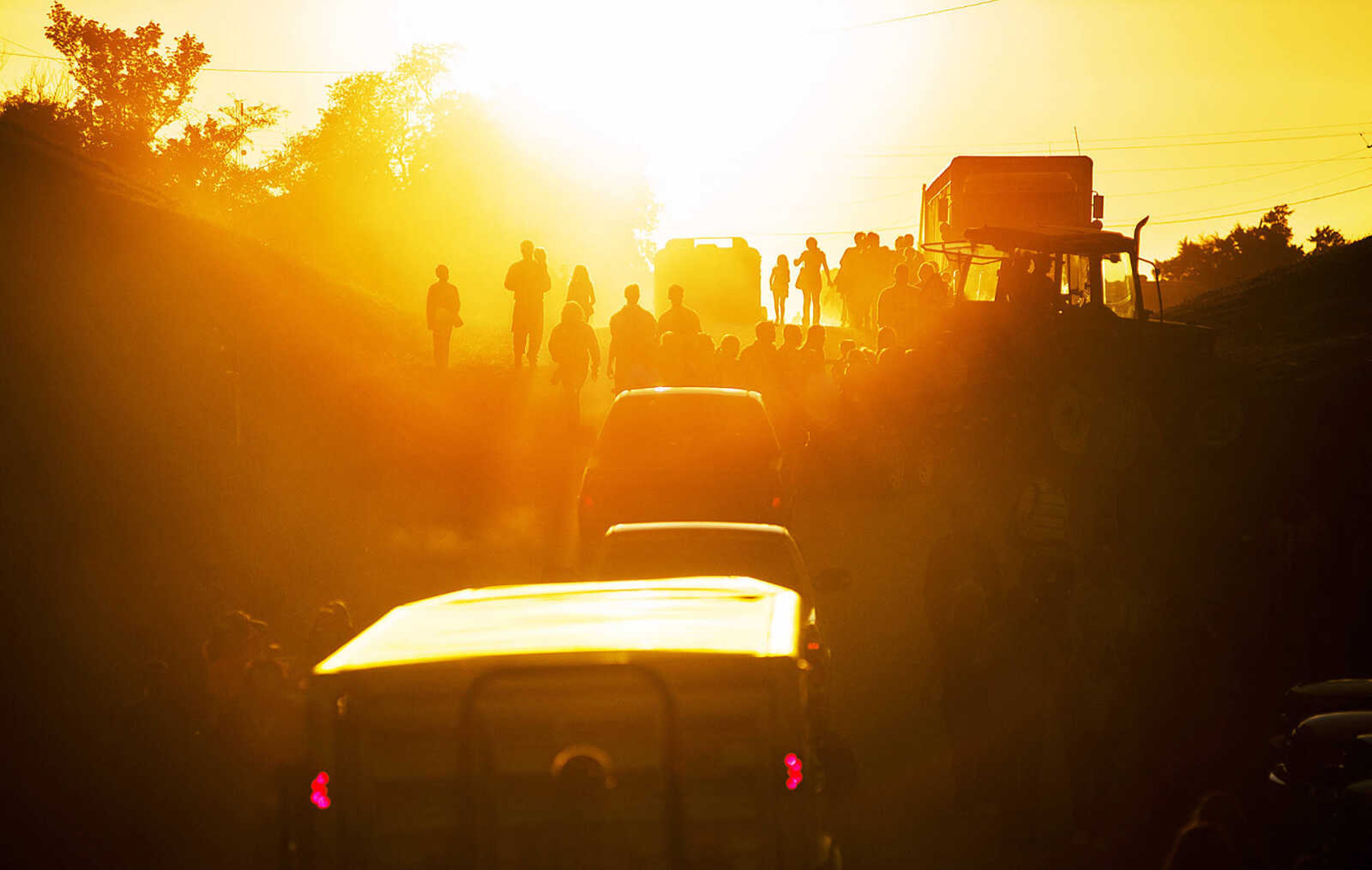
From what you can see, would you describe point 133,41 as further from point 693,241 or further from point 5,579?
point 5,579

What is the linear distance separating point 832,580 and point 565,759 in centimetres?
544

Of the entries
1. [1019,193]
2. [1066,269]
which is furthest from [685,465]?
[1019,193]

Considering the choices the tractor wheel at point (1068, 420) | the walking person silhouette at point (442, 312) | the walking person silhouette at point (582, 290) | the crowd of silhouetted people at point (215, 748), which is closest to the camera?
the crowd of silhouetted people at point (215, 748)

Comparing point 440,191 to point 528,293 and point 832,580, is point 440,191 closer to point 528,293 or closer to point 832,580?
point 528,293

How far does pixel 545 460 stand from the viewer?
21.0m

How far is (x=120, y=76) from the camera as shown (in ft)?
280

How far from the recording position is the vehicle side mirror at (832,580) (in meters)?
8.95

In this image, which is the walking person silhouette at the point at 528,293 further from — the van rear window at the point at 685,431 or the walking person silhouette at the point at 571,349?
the van rear window at the point at 685,431

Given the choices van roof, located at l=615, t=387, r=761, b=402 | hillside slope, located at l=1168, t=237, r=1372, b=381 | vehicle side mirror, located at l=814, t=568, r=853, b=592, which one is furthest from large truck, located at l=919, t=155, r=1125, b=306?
vehicle side mirror, located at l=814, t=568, r=853, b=592

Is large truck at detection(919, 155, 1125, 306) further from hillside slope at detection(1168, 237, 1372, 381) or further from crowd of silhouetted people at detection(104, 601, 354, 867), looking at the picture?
crowd of silhouetted people at detection(104, 601, 354, 867)

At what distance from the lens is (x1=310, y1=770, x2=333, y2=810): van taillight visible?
3723 mm

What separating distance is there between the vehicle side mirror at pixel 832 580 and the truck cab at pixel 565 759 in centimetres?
504

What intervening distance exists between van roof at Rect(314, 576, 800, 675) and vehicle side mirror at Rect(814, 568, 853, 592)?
3.73m

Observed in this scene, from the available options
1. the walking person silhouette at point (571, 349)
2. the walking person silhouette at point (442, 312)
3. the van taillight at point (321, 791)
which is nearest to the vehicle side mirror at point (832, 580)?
the van taillight at point (321, 791)
